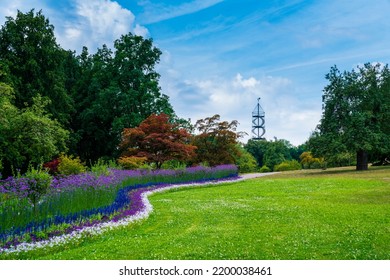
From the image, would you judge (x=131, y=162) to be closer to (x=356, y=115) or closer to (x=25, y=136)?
(x=25, y=136)

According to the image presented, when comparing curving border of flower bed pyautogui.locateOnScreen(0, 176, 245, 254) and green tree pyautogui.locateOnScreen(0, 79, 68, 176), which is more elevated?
green tree pyautogui.locateOnScreen(0, 79, 68, 176)

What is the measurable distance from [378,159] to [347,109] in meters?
12.3

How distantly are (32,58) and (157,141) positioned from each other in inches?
558

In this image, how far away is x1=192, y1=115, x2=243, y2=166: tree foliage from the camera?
106 feet

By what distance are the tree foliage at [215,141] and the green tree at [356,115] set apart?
8.17 metres

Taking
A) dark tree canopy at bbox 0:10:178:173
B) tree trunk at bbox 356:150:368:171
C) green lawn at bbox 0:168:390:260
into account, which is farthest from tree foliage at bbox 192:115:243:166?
green lawn at bbox 0:168:390:260

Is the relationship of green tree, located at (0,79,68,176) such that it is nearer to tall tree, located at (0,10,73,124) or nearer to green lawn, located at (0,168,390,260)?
tall tree, located at (0,10,73,124)

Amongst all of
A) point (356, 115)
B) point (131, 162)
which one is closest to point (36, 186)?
point (131, 162)

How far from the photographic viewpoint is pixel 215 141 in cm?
3281

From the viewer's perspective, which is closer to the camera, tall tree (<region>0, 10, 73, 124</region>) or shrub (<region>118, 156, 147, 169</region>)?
shrub (<region>118, 156, 147, 169</region>)

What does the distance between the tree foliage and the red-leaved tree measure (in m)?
6.31

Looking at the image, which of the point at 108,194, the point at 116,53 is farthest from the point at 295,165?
the point at 108,194

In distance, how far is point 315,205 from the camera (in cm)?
1402

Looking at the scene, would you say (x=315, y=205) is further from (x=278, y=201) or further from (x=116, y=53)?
(x=116, y=53)
